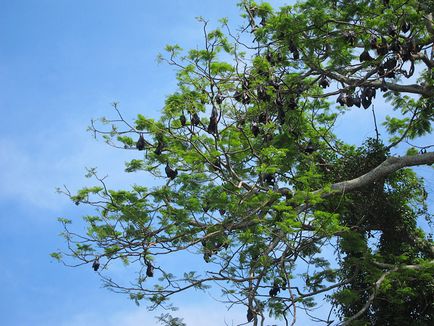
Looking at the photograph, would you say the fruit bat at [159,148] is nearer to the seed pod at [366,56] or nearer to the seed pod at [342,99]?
the seed pod at [342,99]

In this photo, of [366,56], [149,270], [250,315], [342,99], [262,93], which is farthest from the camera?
[342,99]

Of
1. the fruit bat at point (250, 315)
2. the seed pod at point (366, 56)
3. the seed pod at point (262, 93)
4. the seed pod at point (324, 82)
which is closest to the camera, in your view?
the fruit bat at point (250, 315)

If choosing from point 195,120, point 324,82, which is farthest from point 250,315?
point 324,82

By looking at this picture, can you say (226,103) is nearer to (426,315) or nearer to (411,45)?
(411,45)

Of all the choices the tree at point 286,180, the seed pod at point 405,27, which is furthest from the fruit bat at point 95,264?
the seed pod at point 405,27

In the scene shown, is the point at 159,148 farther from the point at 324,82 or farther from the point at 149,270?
the point at 324,82

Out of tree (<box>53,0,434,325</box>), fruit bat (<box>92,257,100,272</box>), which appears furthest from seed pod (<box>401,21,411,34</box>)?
fruit bat (<box>92,257,100,272</box>)

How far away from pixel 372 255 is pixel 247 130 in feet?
11.5

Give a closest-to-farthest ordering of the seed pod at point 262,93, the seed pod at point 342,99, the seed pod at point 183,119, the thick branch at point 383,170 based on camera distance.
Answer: the seed pod at point 183,119 < the seed pod at point 262,93 < the thick branch at point 383,170 < the seed pod at point 342,99

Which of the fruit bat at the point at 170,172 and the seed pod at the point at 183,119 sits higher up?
the seed pod at the point at 183,119

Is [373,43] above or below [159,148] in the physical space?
above

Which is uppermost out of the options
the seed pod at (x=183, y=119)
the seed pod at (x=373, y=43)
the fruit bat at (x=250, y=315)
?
the seed pod at (x=373, y=43)

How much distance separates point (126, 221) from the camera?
12.0 metres

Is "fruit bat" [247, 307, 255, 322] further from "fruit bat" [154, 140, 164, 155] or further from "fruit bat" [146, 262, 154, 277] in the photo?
"fruit bat" [154, 140, 164, 155]
